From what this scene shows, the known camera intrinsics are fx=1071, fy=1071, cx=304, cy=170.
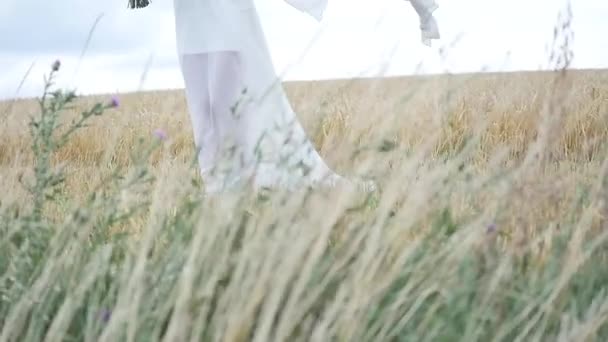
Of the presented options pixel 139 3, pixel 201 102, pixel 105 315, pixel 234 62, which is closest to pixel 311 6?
pixel 234 62

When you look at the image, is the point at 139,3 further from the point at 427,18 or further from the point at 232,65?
the point at 427,18

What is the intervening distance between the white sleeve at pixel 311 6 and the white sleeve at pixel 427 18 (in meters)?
0.42

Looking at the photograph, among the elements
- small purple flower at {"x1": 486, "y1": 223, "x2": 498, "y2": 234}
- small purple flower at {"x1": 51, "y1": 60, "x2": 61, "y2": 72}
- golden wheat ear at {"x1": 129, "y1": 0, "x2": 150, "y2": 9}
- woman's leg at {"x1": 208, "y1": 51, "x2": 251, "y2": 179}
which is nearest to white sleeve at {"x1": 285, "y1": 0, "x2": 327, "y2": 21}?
woman's leg at {"x1": 208, "y1": 51, "x2": 251, "y2": 179}

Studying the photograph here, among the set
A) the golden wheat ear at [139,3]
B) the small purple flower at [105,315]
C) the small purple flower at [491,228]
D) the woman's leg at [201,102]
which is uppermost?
the small purple flower at [491,228]

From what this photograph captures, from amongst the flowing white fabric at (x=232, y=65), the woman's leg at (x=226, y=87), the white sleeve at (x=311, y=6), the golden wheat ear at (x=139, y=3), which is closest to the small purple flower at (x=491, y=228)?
the flowing white fabric at (x=232, y=65)

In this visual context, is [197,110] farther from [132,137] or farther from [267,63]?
[132,137]

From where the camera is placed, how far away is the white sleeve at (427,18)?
4.87m

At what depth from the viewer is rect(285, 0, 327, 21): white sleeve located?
16.3 ft

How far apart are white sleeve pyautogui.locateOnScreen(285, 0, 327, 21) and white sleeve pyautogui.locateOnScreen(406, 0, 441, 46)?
421mm

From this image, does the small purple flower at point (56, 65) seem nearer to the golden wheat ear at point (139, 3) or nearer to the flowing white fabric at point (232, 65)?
the flowing white fabric at point (232, 65)

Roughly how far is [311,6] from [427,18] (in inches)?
21.3

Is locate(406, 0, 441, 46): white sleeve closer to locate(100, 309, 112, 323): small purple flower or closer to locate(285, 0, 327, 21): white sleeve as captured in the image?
locate(285, 0, 327, 21): white sleeve

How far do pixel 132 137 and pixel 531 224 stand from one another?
5.02m

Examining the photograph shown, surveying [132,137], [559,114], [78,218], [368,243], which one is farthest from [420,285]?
[132,137]
